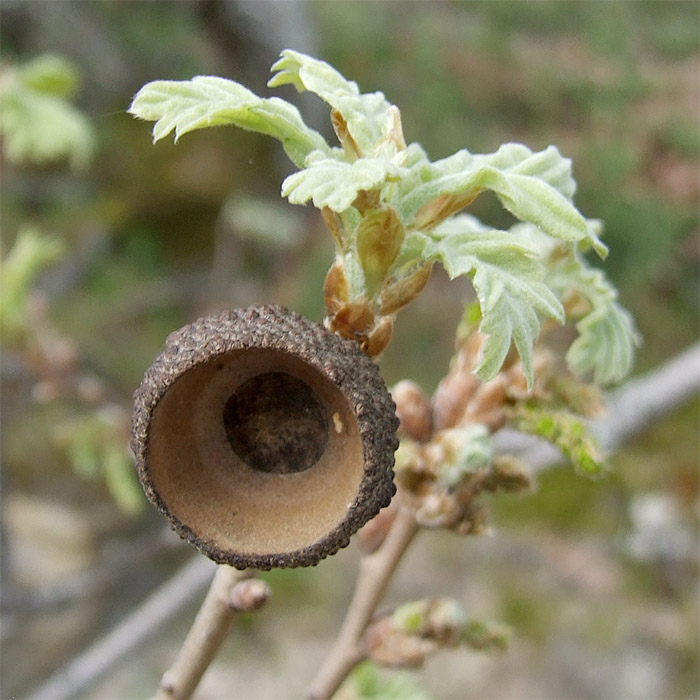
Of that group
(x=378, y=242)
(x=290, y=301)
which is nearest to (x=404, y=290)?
(x=378, y=242)

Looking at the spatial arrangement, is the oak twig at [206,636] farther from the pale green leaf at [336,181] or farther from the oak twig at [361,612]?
the pale green leaf at [336,181]

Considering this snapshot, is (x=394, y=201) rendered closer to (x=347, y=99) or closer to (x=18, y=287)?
(x=347, y=99)

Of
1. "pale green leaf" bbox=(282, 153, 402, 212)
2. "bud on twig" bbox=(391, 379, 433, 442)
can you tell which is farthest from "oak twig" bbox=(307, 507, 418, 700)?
"pale green leaf" bbox=(282, 153, 402, 212)

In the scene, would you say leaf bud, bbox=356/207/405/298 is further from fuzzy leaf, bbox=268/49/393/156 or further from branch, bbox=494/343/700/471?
branch, bbox=494/343/700/471

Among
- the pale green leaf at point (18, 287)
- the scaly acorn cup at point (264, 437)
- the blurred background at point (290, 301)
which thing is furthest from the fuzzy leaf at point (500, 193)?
the blurred background at point (290, 301)

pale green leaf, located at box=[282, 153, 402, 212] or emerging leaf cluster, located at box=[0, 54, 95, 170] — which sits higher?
emerging leaf cluster, located at box=[0, 54, 95, 170]

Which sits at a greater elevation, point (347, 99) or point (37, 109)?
point (37, 109)

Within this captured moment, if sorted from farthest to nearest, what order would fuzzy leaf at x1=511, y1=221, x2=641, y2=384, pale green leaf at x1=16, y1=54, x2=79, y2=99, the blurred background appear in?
1. the blurred background
2. pale green leaf at x1=16, y1=54, x2=79, y2=99
3. fuzzy leaf at x1=511, y1=221, x2=641, y2=384

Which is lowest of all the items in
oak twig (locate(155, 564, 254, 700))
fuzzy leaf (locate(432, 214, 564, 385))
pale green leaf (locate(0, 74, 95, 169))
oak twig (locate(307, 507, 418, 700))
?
oak twig (locate(155, 564, 254, 700))
